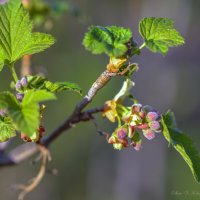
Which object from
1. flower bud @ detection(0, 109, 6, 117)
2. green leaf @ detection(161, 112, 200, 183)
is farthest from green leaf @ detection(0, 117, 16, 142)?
green leaf @ detection(161, 112, 200, 183)

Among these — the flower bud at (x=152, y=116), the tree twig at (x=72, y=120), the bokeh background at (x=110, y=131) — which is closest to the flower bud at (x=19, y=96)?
the tree twig at (x=72, y=120)

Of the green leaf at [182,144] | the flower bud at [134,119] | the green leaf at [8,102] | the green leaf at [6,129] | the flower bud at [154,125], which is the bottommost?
the green leaf at [182,144]

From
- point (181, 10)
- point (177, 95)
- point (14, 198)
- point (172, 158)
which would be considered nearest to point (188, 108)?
point (177, 95)

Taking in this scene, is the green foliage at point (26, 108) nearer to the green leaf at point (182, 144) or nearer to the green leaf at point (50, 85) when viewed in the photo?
the green leaf at point (50, 85)

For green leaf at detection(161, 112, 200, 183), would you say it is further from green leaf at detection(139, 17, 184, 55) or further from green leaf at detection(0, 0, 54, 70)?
green leaf at detection(0, 0, 54, 70)

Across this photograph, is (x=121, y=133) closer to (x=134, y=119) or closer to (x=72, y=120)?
(x=134, y=119)
